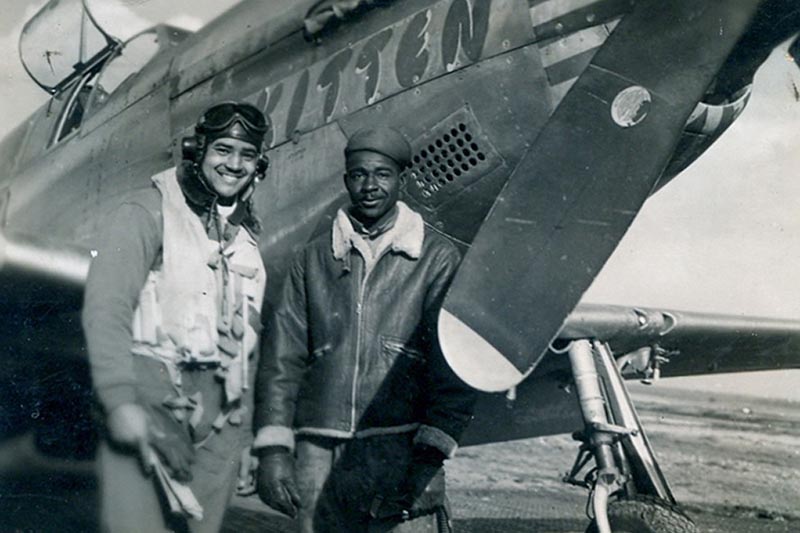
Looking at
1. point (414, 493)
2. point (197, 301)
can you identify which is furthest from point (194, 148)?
point (414, 493)

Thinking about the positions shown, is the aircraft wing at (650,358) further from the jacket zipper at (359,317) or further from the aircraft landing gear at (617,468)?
the jacket zipper at (359,317)

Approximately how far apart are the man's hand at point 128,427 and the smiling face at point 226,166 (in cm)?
68

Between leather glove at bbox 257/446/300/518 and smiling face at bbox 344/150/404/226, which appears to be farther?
smiling face at bbox 344/150/404/226

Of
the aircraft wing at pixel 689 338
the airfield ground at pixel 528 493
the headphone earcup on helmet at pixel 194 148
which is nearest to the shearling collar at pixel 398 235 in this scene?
the headphone earcup on helmet at pixel 194 148

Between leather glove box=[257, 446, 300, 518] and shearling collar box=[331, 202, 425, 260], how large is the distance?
0.58m

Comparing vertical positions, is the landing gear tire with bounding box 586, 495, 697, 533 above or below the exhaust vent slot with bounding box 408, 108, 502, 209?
below

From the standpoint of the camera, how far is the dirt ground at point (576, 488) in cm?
438

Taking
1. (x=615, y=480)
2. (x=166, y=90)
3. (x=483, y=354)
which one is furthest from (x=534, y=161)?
(x=166, y=90)

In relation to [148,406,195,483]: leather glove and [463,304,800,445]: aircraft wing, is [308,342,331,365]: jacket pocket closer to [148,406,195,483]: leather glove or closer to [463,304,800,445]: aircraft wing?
[148,406,195,483]: leather glove

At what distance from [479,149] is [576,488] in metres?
3.91

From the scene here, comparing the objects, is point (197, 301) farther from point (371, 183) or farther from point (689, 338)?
point (689, 338)

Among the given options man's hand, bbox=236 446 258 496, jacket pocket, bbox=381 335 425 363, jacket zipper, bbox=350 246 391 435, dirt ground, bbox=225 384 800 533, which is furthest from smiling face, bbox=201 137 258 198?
dirt ground, bbox=225 384 800 533

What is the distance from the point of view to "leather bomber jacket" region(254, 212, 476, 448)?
6.86ft

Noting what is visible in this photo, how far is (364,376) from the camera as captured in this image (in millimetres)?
2113
